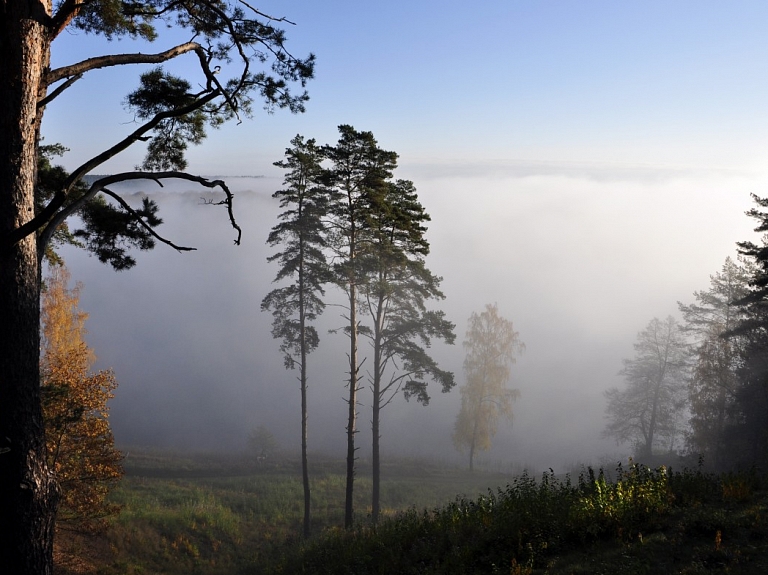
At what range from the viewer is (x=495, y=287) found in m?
154

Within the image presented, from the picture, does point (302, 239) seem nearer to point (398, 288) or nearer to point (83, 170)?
point (398, 288)

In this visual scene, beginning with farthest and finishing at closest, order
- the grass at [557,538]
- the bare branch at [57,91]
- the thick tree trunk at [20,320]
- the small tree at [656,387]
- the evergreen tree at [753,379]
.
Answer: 1. the small tree at [656,387]
2. the evergreen tree at [753,379]
3. the grass at [557,538]
4. the bare branch at [57,91]
5. the thick tree trunk at [20,320]

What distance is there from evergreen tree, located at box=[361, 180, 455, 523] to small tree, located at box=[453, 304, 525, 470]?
80.3 feet

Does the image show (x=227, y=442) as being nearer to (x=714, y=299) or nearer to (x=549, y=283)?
(x=714, y=299)

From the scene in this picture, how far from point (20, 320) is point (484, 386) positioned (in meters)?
45.7

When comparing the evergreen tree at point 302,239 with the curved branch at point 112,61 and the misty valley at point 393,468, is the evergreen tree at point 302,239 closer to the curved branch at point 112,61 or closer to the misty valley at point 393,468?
the misty valley at point 393,468

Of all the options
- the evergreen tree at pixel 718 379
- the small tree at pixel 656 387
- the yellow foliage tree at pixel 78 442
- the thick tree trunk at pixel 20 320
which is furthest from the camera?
the small tree at pixel 656 387

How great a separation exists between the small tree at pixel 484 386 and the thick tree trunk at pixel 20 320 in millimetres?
43525

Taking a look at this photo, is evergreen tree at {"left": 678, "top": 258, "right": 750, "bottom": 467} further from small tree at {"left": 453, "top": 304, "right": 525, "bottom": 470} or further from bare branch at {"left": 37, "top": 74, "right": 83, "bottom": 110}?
bare branch at {"left": 37, "top": 74, "right": 83, "bottom": 110}

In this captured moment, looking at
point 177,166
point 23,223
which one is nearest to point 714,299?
point 177,166

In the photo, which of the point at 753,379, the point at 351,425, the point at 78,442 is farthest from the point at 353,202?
the point at 753,379

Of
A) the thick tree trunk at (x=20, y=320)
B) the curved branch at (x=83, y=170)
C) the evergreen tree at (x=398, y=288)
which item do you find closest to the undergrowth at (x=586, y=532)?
the thick tree trunk at (x=20, y=320)

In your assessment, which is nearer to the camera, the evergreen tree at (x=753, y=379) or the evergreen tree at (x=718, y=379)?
the evergreen tree at (x=753, y=379)

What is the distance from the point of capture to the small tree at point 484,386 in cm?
4788
